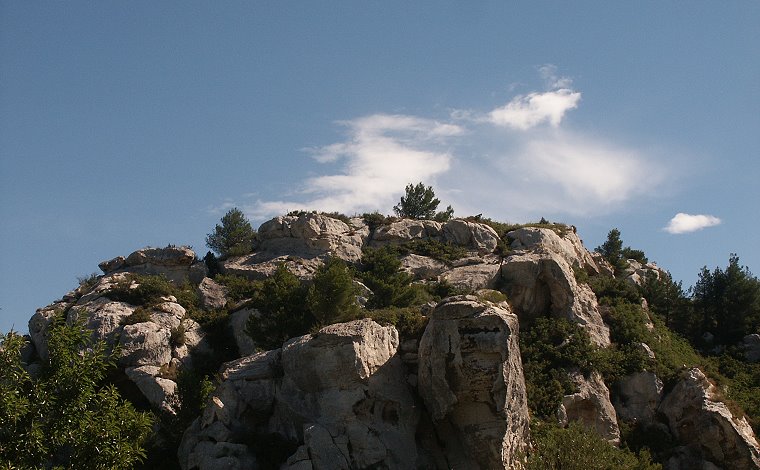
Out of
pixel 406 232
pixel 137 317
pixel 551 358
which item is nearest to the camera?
pixel 551 358

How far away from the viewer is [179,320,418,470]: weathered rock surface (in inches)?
1042

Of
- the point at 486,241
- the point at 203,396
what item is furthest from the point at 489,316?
the point at 486,241

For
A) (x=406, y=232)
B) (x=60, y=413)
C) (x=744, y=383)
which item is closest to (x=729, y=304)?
(x=744, y=383)

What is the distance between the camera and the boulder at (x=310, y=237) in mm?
49844

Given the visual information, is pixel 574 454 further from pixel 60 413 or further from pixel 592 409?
pixel 60 413

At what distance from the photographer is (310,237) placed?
5044 cm

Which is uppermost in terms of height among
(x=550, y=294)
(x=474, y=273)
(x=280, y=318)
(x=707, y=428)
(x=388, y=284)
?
(x=474, y=273)

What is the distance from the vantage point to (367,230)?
176 ft

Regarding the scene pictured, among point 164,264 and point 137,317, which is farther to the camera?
point 164,264

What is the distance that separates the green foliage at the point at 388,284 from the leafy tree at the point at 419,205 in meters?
16.6

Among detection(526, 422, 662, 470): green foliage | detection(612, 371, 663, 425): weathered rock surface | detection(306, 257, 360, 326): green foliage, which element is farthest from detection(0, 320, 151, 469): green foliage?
detection(612, 371, 663, 425): weathered rock surface

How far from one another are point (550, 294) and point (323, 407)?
17.6m

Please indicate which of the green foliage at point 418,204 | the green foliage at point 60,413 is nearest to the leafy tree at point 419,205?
the green foliage at point 418,204

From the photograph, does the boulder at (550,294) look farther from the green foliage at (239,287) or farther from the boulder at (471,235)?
the green foliage at (239,287)
